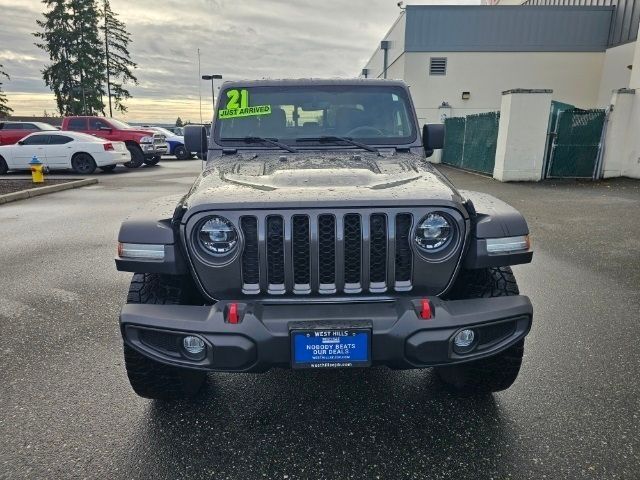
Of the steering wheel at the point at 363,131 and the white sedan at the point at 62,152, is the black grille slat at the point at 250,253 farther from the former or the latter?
the white sedan at the point at 62,152

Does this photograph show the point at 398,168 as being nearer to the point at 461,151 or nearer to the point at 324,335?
the point at 324,335

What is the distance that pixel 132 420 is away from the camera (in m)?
2.47

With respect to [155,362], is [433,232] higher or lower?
higher

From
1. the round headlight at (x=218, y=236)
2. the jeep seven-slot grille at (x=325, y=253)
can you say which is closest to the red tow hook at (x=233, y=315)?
the jeep seven-slot grille at (x=325, y=253)

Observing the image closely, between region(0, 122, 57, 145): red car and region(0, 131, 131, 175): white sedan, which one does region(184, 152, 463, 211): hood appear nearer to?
region(0, 131, 131, 175): white sedan

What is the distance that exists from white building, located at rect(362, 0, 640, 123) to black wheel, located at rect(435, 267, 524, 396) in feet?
68.8

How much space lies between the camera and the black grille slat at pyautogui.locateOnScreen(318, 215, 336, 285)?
2111mm

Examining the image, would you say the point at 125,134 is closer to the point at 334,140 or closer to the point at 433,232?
the point at 334,140

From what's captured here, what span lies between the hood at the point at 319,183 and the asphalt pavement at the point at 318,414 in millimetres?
1220

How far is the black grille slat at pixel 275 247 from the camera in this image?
6.92 feet

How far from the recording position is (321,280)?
2184 millimetres

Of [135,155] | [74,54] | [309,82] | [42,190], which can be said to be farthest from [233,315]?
[74,54]

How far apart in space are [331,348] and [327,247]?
1.53 feet

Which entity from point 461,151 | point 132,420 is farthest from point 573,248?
point 461,151
